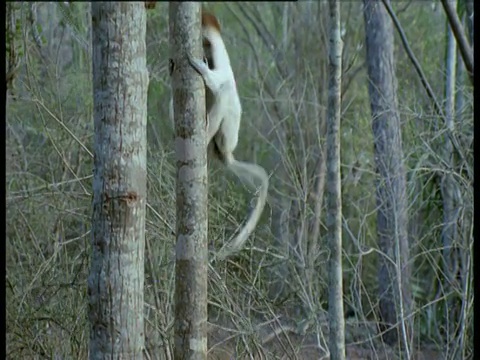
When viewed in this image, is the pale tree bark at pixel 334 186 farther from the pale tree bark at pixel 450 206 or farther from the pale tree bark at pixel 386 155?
the pale tree bark at pixel 450 206

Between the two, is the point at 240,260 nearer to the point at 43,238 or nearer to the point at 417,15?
the point at 43,238

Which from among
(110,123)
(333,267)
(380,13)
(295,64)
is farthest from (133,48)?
(295,64)

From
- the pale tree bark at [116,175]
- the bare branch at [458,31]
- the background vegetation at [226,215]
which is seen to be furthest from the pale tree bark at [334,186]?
the pale tree bark at [116,175]

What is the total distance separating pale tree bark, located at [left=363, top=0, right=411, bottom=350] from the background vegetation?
162 millimetres

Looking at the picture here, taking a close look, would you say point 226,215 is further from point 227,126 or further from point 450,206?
point 450,206

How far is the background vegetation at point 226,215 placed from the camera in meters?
4.70

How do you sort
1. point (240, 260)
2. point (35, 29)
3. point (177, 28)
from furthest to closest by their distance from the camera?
point (35, 29) → point (240, 260) → point (177, 28)

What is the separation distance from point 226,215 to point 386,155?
8.09ft

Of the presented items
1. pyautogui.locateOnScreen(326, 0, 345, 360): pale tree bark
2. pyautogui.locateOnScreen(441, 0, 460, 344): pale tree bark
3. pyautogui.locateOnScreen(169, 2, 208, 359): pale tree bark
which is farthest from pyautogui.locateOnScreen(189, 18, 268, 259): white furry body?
pyautogui.locateOnScreen(441, 0, 460, 344): pale tree bark

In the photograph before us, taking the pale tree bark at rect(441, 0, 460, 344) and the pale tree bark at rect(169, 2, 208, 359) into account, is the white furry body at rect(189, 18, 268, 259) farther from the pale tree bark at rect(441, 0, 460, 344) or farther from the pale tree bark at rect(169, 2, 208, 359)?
the pale tree bark at rect(441, 0, 460, 344)

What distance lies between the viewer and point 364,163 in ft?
27.0

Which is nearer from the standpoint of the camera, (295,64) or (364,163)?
(364,163)

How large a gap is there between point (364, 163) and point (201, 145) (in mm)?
5183

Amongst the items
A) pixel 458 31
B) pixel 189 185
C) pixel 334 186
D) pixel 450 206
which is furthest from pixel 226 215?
pixel 450 206
